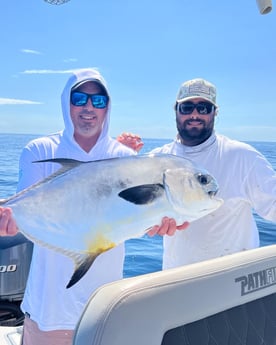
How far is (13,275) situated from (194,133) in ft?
5.14

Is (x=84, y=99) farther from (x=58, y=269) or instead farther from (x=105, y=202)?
(x=58, y=269)

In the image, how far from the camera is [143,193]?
139cm

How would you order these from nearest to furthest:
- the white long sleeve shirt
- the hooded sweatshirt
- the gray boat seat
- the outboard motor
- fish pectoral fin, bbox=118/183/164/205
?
the gray boat seat → fish pectoral fin, bbox=118/183/164/205 → the hooded sweatshirt → the white long sleeve shirt → the outboard motor

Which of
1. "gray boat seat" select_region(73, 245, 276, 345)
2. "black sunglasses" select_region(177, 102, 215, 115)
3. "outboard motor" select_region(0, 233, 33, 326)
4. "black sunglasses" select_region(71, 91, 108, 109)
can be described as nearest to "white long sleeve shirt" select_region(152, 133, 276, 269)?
"black sunglasses" select_region(177, 102, 215, 115)

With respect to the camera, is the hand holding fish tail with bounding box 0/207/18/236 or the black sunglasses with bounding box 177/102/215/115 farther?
the black sunglasses with bounding box 177/102/215/115

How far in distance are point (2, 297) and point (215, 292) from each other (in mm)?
1829

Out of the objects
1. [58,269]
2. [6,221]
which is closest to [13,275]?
[58,269]

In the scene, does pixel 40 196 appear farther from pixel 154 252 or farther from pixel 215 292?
pixel 154 252

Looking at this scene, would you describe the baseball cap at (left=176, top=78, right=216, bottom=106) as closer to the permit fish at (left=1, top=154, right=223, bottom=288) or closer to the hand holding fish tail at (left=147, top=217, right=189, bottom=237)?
the permit fish at (left=1, top=154, right=223, bottom=288)

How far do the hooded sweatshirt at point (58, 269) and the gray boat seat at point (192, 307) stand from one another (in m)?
0.50

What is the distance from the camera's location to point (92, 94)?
1.72 meters

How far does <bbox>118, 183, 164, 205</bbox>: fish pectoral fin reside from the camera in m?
1.38

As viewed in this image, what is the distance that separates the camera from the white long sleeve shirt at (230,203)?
75.8 inches

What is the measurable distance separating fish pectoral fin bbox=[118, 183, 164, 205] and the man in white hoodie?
0.41m
